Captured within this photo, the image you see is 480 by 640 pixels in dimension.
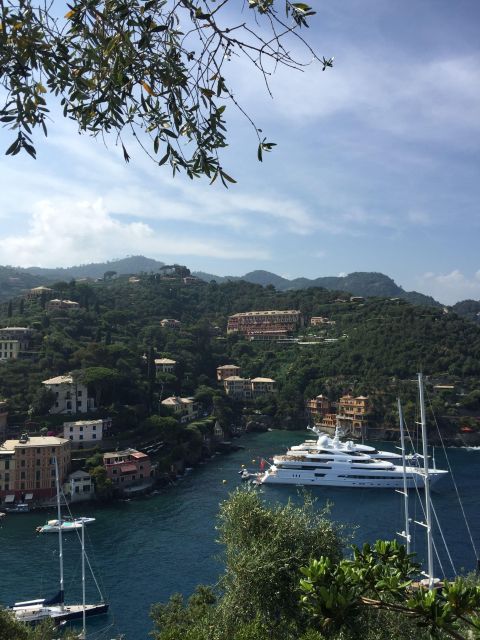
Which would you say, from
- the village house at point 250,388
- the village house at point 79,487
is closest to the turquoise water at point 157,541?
the village house at point 79,487

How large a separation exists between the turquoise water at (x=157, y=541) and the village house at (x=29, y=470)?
1788mm

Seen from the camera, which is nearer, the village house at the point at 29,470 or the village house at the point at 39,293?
the village house at the point at 29,470

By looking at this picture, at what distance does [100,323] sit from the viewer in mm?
50469

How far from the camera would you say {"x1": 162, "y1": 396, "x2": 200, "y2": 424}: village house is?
40.2 m

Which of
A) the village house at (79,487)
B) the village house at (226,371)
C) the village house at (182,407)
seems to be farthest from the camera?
the village house at (226,371)

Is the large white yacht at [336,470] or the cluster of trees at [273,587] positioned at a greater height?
the cluster of trees at [273,587]

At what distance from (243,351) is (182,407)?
22.2 metres

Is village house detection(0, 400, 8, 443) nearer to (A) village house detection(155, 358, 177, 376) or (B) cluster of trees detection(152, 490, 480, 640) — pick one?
(A) village house detection(155, 358, 177, 376)

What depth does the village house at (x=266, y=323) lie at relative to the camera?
224 ft

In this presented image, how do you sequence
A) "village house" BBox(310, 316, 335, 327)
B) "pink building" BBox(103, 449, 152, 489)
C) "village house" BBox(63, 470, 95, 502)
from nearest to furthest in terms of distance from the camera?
1. "village house" BBox(63, 470, 95, 502)
2. "pink building" BBox(103, 449, 152, 489)
3. "village house" BBox(310, 316, 335, 327)

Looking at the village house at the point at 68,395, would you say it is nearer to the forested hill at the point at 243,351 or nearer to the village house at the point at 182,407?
the forested hill at the point at 243,351

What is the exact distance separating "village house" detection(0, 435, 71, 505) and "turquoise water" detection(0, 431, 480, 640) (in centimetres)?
179

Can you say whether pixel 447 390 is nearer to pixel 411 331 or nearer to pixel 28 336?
pixel 411 331

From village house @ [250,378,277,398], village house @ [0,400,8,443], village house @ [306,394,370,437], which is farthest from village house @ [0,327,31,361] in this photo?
village house @ [306,394,370,437]
